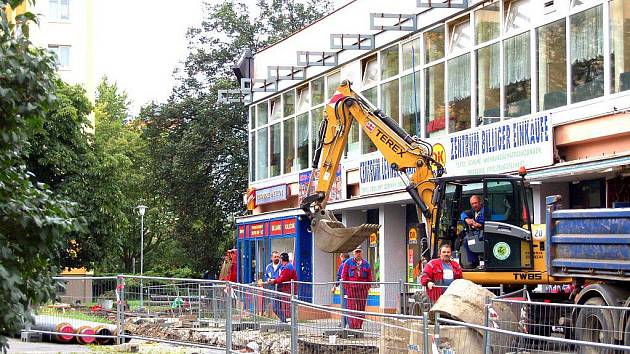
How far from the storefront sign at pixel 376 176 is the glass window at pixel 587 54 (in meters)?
8.20

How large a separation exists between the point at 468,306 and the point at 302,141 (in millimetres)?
24745

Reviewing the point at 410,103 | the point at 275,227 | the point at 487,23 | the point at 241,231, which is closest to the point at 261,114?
the point at 241,231

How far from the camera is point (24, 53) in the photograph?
923 cm

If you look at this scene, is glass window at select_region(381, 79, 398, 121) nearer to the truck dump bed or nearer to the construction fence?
the construction fence

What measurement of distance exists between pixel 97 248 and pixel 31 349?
97.3 ft

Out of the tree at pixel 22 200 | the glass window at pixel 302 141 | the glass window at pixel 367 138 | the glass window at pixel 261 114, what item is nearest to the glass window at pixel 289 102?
the glass window at pixel 302 141

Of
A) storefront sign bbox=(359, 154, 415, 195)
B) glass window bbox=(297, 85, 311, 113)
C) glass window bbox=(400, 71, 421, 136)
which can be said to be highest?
glass window bbox=(297, 85, 311, 113)

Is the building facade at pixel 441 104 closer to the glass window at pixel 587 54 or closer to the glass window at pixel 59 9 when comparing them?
the glass window at pixel 587 54

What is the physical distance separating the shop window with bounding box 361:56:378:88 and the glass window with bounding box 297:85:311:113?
4.59 m

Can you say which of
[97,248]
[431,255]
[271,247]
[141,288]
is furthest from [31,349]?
[97,248]

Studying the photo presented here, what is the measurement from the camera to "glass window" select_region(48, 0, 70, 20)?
65.9 meters

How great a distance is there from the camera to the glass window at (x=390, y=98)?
109 feet

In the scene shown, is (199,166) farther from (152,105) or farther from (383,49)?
(383,49)

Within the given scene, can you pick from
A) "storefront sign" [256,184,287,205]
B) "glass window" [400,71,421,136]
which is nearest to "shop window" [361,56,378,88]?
"glass window" [400,71,421,136]
